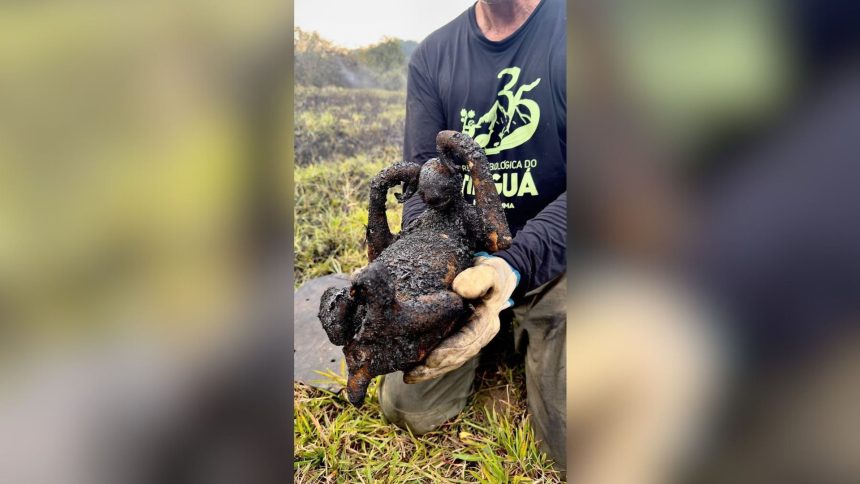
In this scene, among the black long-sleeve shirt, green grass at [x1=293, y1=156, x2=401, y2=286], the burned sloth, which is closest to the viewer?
the burned sloth

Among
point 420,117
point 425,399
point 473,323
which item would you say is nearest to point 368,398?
point 425,399

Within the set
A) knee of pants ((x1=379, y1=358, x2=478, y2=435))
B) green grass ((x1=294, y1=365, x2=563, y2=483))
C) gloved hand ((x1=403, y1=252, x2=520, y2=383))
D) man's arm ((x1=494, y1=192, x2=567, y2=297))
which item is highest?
man's arm ((x1=494, y1=192, x2=567, y2=297))

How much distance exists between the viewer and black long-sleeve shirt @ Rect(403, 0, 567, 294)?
0.65m

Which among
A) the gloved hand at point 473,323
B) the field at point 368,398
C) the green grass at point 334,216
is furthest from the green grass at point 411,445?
the green grass at point 334,216

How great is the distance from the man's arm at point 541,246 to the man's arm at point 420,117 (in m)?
0.16

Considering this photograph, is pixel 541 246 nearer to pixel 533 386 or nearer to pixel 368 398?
pixel 533 386

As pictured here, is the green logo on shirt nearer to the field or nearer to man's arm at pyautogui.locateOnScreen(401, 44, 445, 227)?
man's arm at pyautogui.locateOnScreen(401, 44, 445, 227)

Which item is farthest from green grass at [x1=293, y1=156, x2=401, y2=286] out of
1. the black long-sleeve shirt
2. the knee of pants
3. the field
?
the knee of pants

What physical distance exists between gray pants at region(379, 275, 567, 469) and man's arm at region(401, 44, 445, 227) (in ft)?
0.74

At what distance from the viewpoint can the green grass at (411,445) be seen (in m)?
0.61
